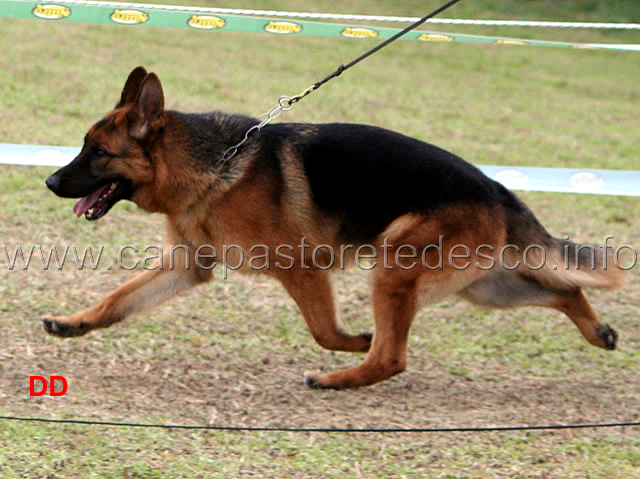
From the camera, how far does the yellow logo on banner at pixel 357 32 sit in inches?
236

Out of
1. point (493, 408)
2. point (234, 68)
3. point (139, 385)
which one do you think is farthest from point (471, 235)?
point (234, 68)

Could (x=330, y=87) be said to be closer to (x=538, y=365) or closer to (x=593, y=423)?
(x=538, y=365)

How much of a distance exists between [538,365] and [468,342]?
1.45 feet

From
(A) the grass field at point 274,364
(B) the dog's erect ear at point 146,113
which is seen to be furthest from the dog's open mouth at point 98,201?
(A) the grass field at point 274,364

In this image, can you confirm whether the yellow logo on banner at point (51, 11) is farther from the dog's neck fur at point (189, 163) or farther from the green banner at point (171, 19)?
the dog's neck fur at point (189, 163)

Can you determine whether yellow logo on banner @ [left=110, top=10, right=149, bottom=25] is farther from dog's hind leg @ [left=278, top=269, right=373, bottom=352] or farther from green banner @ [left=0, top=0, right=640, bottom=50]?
dog's hind leg @ [left=278, top=269, right=373, bottom=352]

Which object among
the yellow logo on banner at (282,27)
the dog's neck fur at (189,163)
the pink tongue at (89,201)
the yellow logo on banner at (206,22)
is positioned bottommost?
the pink tongue at (89,201)

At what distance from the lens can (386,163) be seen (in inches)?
160

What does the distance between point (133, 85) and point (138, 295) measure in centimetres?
106

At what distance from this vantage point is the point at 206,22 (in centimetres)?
604

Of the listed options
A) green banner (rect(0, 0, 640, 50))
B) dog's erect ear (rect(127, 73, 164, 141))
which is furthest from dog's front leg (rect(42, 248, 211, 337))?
green banner (rect(0, 0, 640, 50))

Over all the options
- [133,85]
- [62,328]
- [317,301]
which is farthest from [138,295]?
[133,85]

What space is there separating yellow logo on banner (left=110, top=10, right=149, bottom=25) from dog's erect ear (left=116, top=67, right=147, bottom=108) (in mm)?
1784

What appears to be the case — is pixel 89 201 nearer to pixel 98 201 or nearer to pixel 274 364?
pixel 98 201
